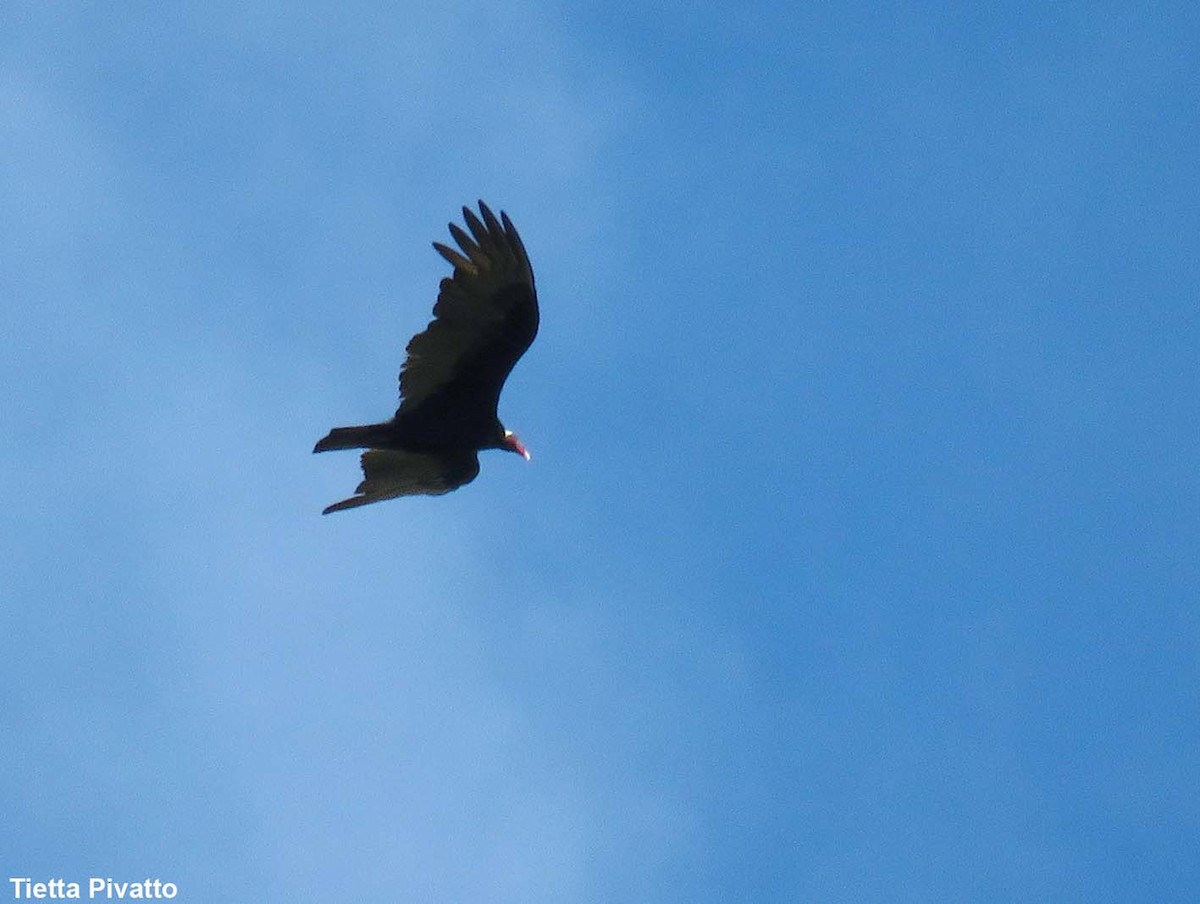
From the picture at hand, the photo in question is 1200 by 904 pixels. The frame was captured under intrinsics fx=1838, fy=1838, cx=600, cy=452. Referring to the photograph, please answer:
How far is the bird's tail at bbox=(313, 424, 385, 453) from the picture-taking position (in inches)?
687

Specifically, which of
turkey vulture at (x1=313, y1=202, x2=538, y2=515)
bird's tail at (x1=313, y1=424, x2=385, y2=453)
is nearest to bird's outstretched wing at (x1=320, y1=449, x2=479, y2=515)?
turkey vulture at (x1=313, y1=202, x2=538, y2=515)

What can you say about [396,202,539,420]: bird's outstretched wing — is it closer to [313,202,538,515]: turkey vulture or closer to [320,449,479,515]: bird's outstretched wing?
[313,202,538,515]: turkey vulture

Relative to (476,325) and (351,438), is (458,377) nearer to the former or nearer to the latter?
(476,325)

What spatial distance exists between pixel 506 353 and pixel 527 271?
0.98m

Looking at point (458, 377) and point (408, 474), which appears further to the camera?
point (408, 474)

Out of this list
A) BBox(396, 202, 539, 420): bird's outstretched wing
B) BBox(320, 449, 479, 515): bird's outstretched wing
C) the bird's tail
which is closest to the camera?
BBox(396, 202, 539, 420): bird's outstretched wing

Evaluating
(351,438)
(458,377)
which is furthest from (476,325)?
(351,438)

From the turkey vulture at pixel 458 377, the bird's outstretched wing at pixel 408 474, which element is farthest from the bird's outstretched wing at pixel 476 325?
the bird's outstretched wing at pixel 408 474

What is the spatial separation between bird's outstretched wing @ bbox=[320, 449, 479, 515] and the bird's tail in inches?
21.4

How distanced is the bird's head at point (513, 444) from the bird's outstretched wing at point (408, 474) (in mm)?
324

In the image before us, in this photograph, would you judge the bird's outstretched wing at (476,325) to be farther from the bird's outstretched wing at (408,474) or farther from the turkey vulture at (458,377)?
the bird's outstretched wing at (408,474)

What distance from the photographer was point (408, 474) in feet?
60.8

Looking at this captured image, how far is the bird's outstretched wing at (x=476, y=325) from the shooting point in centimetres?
1681

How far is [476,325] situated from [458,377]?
2.15 ft
